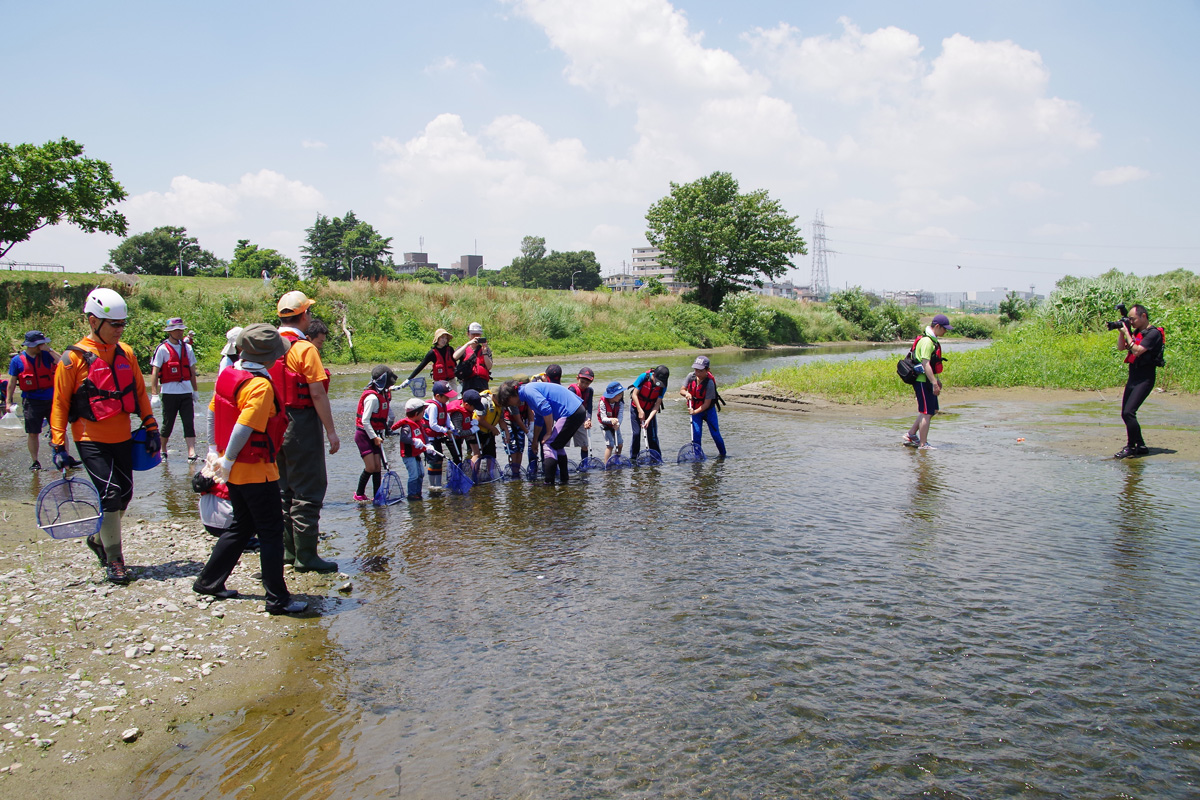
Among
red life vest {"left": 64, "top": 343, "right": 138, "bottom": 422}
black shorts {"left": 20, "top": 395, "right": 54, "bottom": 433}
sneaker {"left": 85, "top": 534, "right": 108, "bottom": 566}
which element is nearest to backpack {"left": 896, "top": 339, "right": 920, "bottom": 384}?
red life vest {"left": 64, "top": 343, "right": 138, "bottom": 422}

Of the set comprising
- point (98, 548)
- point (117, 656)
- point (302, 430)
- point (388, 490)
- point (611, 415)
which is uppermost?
point (302, 430)

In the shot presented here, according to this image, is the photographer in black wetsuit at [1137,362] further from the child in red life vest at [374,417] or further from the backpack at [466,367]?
the child in red life vest at [374,417]

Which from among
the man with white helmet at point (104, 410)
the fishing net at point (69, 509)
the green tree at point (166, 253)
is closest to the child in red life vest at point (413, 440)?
the man with white helmet at point (104, 410)

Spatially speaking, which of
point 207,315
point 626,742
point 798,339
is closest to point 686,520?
point 626,742

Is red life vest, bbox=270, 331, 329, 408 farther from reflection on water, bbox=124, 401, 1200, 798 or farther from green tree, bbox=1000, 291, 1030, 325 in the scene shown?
green tree, bbox=1000, 291, 1030, 325

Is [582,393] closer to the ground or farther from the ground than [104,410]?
closer to the ground

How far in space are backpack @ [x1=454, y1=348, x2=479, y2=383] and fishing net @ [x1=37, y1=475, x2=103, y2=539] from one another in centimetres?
545

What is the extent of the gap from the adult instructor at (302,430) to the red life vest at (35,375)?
20.8ft

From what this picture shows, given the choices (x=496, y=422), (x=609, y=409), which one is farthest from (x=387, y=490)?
(x=609, y=409)

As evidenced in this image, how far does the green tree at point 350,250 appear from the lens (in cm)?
7694

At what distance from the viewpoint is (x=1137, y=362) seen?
→ 10.4 m

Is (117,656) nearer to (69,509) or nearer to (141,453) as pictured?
(69,509)

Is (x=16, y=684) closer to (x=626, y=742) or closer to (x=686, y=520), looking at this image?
(x=626, y=742)

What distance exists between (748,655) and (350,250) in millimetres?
79573
